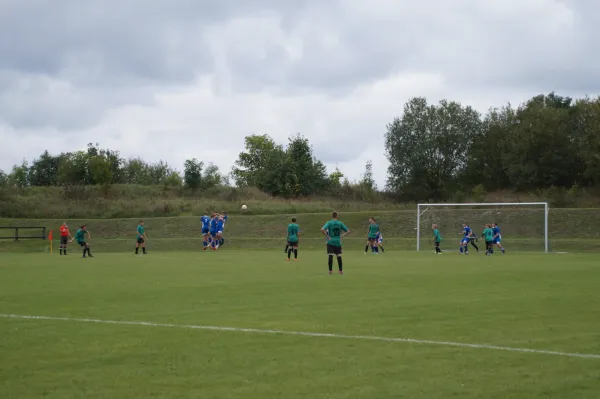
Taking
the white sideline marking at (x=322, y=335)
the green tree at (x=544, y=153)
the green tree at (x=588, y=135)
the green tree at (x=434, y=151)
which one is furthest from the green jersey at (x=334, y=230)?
the green tree at (x=434, y=151)

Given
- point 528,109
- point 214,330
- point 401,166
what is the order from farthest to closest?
point 401,166 < point 528,109 < point 214,330

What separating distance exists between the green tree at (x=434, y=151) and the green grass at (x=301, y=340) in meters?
73.1

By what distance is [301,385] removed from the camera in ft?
25.2

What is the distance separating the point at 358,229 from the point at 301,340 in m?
46.3

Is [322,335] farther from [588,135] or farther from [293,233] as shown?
[588,135]

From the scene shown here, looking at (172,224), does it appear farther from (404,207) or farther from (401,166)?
(401,166)

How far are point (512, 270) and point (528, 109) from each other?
63.5 meters

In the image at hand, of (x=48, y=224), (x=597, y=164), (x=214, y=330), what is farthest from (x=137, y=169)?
(x=214, y=330)

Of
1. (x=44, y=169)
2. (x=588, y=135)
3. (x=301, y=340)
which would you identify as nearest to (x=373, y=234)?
(x=301, y=340)

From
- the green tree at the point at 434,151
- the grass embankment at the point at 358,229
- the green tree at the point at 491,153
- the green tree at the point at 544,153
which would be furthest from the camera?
the green tree at the point at 434,151

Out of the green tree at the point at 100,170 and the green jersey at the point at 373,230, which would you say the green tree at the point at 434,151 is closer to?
the green tree at the point at 100,170

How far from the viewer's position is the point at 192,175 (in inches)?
3314

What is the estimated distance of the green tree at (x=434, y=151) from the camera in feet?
303

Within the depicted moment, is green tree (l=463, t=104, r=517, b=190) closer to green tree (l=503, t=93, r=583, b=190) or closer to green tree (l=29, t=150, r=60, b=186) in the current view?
green tree (l=503, t=93, r=583, b=190)
